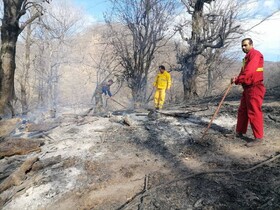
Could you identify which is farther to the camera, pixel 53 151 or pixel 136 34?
pixel 136 34

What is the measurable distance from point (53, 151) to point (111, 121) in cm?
210

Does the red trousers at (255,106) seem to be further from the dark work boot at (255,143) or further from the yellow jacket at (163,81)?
the yellow jacket at (163,81)

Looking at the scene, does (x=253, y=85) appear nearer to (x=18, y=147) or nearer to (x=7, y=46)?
(x=18, y=147)

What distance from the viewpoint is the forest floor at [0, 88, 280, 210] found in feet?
11.7

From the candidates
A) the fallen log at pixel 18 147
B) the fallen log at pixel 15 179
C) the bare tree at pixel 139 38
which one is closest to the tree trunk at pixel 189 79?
the bare tree at pixel 139 38

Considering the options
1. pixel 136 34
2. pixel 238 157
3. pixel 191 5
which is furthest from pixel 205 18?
pixel 238 157

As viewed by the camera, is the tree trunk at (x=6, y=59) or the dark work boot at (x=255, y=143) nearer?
the dark work boot at (x=255, y=143)

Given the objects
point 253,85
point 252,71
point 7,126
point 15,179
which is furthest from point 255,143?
point 7,126

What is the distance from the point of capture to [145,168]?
4.60 metres

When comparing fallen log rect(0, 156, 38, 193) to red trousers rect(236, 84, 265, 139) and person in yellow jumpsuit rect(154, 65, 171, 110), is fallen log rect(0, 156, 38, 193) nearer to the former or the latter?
red trousers rect(236, 84, 265, 139)

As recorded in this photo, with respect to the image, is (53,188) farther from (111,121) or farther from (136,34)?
(136,34)

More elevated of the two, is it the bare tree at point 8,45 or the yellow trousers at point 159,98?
the bare tree at point 8,45

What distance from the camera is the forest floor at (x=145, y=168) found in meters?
3.57

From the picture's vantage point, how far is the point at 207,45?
→ 12.9 meters
